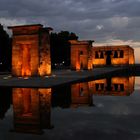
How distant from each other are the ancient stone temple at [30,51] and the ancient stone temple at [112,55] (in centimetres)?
3089

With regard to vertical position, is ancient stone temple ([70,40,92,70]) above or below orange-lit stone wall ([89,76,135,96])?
above

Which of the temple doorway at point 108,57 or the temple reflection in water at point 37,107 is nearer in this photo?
the temple reflection in water at point 37,107

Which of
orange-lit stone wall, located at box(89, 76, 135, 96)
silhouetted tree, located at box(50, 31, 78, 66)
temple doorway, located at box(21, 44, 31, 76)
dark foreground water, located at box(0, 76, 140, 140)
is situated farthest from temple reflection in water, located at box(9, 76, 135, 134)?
silhouetted tree, located at box(50, 31, 78, 66)

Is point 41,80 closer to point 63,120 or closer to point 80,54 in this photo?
point 63,120

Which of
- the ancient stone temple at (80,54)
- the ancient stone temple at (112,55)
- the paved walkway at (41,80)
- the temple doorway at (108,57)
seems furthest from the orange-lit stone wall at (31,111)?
the temple doorway at (108,57)

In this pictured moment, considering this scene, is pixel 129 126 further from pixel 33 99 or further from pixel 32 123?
Answer: pixel 33 99

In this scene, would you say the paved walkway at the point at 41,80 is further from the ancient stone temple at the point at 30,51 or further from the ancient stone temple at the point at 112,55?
the ancient stone temple at the point at 112,55

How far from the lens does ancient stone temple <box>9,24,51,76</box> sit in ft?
75.7

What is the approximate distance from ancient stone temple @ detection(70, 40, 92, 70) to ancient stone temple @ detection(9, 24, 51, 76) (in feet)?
49.3

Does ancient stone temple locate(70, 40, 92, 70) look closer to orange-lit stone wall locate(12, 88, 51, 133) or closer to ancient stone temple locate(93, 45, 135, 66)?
ancient stone temple locate(93, 45, 135, 66)

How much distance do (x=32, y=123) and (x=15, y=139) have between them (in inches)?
62.0

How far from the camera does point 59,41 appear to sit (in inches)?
1991

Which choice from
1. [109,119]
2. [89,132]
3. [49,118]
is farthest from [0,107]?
[89,132]

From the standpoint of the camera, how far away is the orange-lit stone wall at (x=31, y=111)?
266 inches
